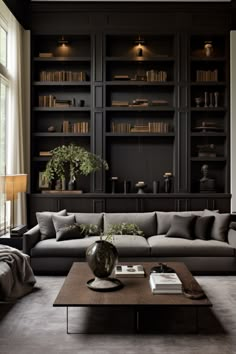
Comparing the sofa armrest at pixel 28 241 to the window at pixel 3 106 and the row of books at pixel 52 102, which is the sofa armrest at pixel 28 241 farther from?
the row of books at pixel 52 102

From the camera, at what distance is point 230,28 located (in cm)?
730

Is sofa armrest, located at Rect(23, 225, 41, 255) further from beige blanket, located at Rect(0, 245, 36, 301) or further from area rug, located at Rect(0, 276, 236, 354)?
area rug, located at Rect(0, 276, 236, 354)

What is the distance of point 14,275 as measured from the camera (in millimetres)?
4562

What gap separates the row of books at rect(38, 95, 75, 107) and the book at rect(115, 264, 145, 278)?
3.66m

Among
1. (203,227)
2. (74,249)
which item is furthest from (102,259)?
(203,227)

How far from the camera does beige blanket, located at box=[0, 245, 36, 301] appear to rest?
4195 millimetres

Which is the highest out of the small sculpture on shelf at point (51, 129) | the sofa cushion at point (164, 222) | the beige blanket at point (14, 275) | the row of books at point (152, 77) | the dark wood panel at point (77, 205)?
the row of books at point (152, 77)

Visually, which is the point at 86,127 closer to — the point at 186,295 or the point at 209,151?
the point at 209,151

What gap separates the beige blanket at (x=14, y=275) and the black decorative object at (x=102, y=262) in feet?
2.85

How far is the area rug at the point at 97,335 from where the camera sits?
329 cm

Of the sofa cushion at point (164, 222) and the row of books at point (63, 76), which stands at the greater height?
the row of books at point (63, 76)

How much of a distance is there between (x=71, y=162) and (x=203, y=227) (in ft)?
8.22

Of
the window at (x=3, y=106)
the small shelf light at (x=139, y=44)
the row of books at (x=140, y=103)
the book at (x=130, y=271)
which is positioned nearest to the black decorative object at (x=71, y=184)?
the window at (x=3, y=106)

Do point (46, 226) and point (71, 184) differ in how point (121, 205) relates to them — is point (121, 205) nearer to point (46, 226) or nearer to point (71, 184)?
point (71, 184)
